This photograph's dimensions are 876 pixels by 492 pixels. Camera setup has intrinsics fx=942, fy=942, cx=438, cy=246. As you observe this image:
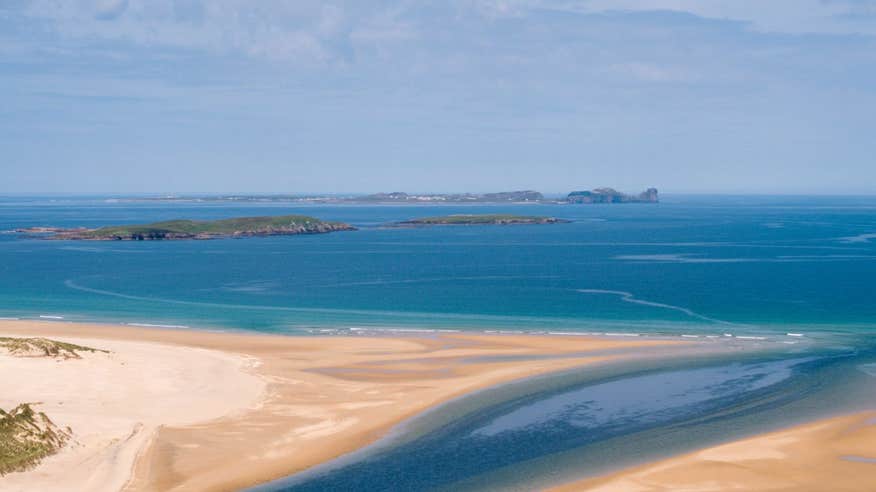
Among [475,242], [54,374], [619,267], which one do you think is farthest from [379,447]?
[475,242]

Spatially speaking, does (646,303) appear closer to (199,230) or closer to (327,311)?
(327,311)

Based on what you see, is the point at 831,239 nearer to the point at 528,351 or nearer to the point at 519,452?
the point at 528,351

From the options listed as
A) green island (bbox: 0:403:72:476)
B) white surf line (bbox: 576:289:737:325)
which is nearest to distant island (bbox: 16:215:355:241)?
white surf line (bbox: 576:289:737:325)

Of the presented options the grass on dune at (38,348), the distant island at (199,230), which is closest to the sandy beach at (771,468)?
the grass on dune at (38,348)

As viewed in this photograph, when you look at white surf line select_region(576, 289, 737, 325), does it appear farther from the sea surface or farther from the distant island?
the distant island

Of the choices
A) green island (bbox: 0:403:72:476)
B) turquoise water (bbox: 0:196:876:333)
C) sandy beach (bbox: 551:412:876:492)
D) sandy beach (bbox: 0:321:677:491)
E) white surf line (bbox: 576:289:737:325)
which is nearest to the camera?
green island (bbox: 0:403:72:476)

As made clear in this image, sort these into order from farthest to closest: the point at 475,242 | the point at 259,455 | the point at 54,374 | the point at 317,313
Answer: the point at 475,242 → the point at 317,313 → the point at 54,374 → the point at 259,455

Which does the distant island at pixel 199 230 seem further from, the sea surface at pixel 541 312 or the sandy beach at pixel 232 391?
the sandy beach at pixel 232 391
